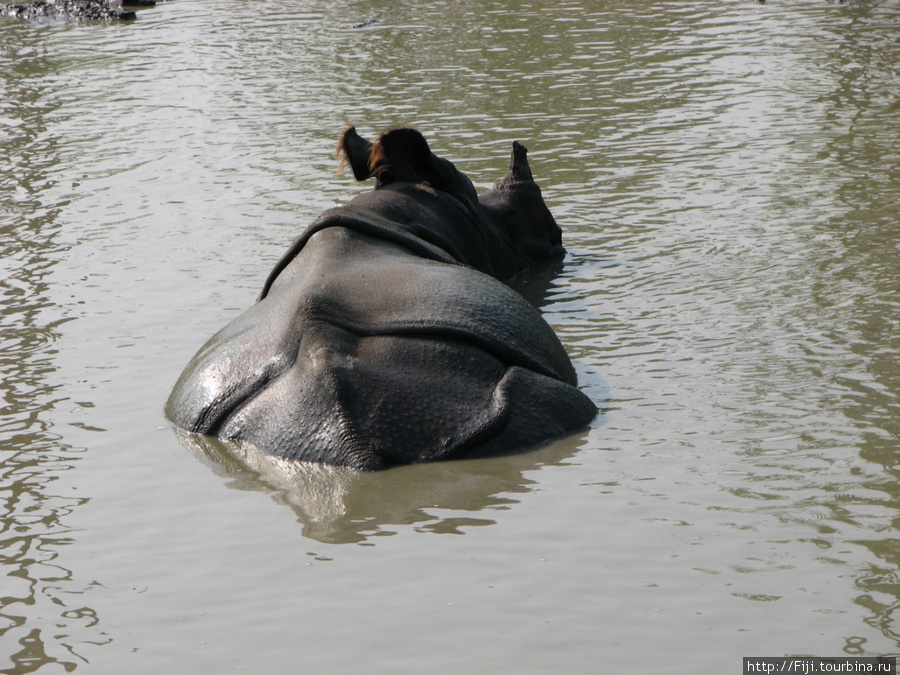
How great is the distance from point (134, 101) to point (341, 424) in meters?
11.4

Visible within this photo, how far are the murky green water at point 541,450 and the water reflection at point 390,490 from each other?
0.02 m

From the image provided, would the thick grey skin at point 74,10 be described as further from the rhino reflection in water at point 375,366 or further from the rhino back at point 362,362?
the rhino back at point 362,362

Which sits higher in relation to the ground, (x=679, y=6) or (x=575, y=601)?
(x=679, y=6)

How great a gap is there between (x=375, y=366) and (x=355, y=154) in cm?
297

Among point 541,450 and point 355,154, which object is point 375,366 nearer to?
point 541,450

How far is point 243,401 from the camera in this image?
5625 mm

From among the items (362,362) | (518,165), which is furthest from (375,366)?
(518,165)

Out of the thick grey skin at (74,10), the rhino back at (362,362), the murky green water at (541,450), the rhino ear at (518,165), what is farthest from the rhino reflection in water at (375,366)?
the thick grey skin at (74,10)

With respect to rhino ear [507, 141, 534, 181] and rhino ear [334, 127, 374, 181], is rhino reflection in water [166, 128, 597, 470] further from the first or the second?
rhino ear [507, 141, 534, 181]

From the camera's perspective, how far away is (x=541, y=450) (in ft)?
17.9

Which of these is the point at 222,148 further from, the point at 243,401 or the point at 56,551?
the point at 56,551

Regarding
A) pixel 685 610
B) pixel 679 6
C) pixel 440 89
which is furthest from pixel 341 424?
pixel 679 6

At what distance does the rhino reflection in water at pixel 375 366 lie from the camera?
5223mm

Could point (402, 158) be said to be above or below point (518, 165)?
above
